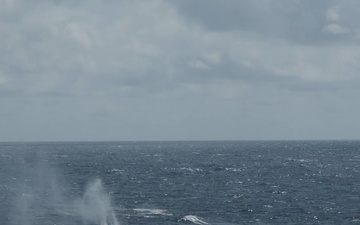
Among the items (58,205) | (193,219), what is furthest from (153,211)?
(58,205)

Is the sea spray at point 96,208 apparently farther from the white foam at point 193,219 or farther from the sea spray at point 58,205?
the white foam at point 193,219

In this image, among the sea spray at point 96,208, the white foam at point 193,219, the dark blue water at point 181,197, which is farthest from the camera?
the dark blue water at point 181,197

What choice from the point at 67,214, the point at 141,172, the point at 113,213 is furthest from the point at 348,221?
the point at 141,172

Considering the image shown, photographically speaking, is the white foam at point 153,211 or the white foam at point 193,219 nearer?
the white foam at point 193,219

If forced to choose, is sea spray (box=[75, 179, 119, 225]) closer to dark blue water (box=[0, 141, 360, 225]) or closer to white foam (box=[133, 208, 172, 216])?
dark blue water (box=[0, 141, 360, 225])

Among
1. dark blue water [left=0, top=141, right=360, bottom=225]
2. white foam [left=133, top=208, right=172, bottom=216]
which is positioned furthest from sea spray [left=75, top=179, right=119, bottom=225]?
white foam [left=133, top=208, right=172, bottom=216]

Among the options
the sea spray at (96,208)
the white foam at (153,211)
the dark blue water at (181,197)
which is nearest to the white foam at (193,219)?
the dark blue water at (181,197)

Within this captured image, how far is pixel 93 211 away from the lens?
4262 inches

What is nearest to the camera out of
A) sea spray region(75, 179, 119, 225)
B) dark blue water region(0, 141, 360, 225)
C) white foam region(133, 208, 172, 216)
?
sea spray region(75, 179, 119, 225)

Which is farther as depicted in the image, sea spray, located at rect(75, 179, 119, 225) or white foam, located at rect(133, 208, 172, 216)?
white foam, located at rect(133, 208, 172, 216)

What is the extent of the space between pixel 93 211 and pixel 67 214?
443 centimetres

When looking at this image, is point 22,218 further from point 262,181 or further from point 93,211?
point 262,181

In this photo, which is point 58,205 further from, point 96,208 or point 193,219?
point 193,219

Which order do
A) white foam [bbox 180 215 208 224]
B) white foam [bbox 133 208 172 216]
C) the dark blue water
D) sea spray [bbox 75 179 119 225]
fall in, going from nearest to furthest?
sea spray [bbox 75 179 119 225] < white foam [bbox 180 215 208 224] < the dark blue water < white foam [bbox 133 208 172 216]
